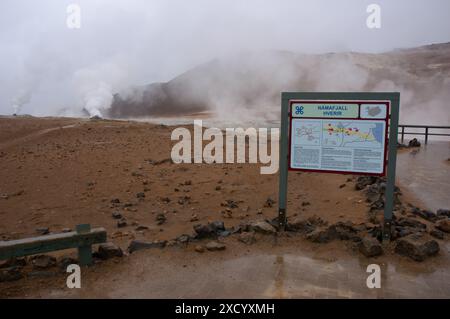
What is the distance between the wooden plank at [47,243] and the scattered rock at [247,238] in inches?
68.3

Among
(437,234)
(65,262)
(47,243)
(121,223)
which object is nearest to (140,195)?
(121,223)

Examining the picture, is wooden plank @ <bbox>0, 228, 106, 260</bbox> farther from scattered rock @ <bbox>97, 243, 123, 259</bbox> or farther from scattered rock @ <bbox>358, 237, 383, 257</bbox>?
scattered rock @ <bbox>358, 237, 383, 257</bbox>

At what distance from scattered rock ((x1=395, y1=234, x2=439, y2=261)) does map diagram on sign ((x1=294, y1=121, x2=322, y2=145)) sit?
5.31ft

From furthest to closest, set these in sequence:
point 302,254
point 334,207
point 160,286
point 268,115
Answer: point 268,115
point 334,207
point 302,254
point 160,286

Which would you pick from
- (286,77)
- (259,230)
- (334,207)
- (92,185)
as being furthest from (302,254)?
(286,77)

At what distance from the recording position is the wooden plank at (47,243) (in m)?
4.18

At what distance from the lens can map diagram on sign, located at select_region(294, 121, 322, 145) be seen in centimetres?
551

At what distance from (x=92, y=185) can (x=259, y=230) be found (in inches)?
211

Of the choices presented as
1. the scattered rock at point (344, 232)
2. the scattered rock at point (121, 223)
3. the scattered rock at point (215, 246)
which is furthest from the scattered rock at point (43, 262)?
the scattered rock at point (344, 232)

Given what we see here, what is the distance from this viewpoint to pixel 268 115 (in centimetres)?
3797

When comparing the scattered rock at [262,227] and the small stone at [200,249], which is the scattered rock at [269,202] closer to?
the scattered rock at [262,227]

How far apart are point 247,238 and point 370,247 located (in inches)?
59.1
